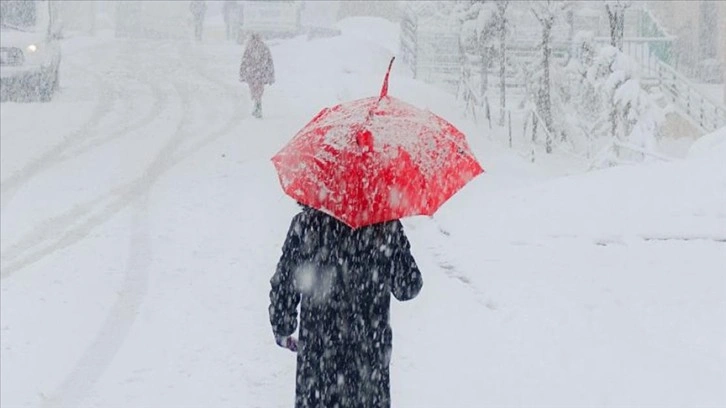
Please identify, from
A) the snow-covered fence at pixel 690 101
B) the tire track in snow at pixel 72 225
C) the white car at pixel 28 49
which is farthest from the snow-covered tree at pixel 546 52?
the tire track in snow at pixel 72 225

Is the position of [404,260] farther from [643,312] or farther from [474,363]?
[643,312]

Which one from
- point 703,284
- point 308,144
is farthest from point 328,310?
point 703,284

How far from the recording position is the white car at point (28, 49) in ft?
69.7

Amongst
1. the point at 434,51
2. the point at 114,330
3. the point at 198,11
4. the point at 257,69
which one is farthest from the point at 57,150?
the point at 198,11

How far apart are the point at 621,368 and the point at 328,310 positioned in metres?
2.84

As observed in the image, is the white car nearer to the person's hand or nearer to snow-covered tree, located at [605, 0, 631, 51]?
snow-covered tree, located at [605, 0, 631, 51]

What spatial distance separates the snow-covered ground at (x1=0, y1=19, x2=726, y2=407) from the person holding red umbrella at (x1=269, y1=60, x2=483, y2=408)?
2.13 meters

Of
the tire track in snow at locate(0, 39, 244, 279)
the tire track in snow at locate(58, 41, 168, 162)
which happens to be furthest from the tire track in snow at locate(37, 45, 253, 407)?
the tire track in snow at locate(58, 41, 168, 162)

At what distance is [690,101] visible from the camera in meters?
25.3

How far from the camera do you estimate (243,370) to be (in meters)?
6.73

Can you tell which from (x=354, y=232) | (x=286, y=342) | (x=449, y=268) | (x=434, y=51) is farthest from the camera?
(x=434, y=51)

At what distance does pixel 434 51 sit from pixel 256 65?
12.5 meters

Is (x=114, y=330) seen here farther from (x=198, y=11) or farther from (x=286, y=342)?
(x=198, y=11)

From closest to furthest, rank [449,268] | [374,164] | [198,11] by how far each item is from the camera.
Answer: [374,164], [449,268], [198,11]
